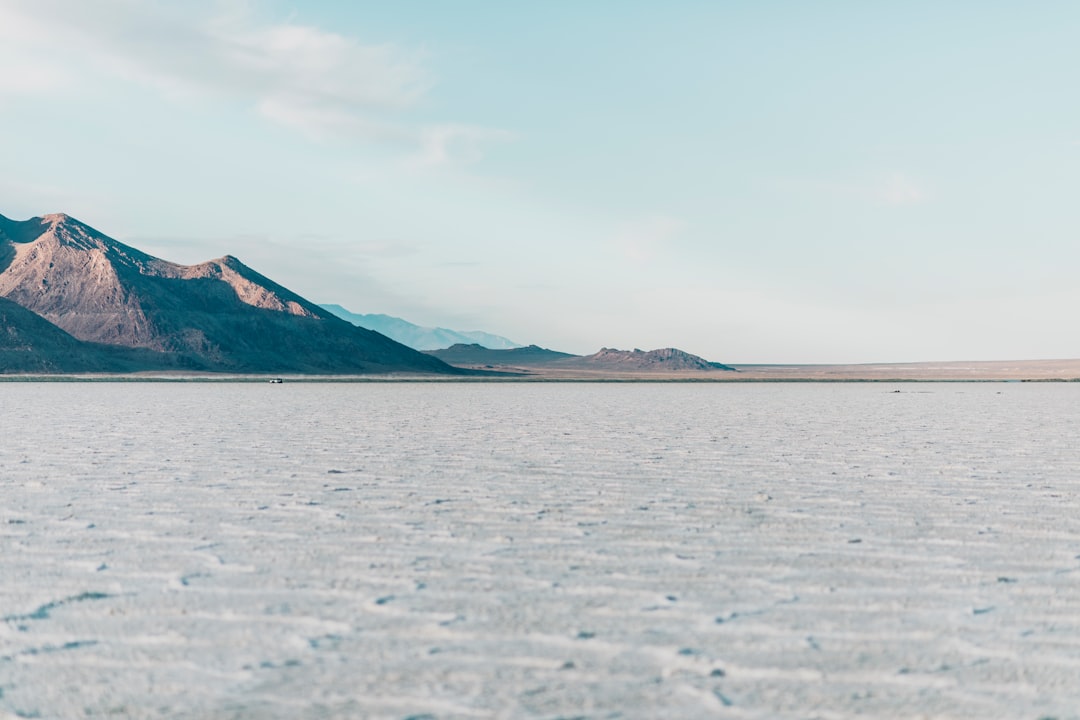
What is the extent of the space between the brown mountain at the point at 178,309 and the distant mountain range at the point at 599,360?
87.5 feet

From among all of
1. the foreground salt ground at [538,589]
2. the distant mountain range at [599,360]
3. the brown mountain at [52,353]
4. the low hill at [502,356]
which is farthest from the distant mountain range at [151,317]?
the foreground salt ground at [538,589]

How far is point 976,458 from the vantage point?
35.0ft

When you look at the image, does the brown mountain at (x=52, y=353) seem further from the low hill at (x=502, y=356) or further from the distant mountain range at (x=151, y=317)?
the low hill at (x=502, y=356)

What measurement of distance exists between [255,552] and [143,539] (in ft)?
2.91

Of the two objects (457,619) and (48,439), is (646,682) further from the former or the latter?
(48,439)

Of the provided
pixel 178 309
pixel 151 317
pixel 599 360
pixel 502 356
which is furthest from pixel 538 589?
pixel 502 356

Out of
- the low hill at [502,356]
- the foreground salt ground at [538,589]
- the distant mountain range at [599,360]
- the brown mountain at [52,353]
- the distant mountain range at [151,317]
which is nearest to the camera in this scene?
the foreground salt ground at [538,589]

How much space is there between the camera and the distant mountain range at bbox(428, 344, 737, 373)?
5251 inches

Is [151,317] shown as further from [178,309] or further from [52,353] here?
[52,353]

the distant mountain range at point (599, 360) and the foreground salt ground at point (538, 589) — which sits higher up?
the distant mountain range at point (599, 360)

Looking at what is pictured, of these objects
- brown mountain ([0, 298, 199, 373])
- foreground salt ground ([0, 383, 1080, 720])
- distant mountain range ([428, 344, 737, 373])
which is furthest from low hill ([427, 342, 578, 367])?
foreground salt ground ([0, 383, 1080, 720])

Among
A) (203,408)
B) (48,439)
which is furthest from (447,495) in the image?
(203,408)

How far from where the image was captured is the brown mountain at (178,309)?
94.8 meters

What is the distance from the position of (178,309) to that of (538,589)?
4126 inches
